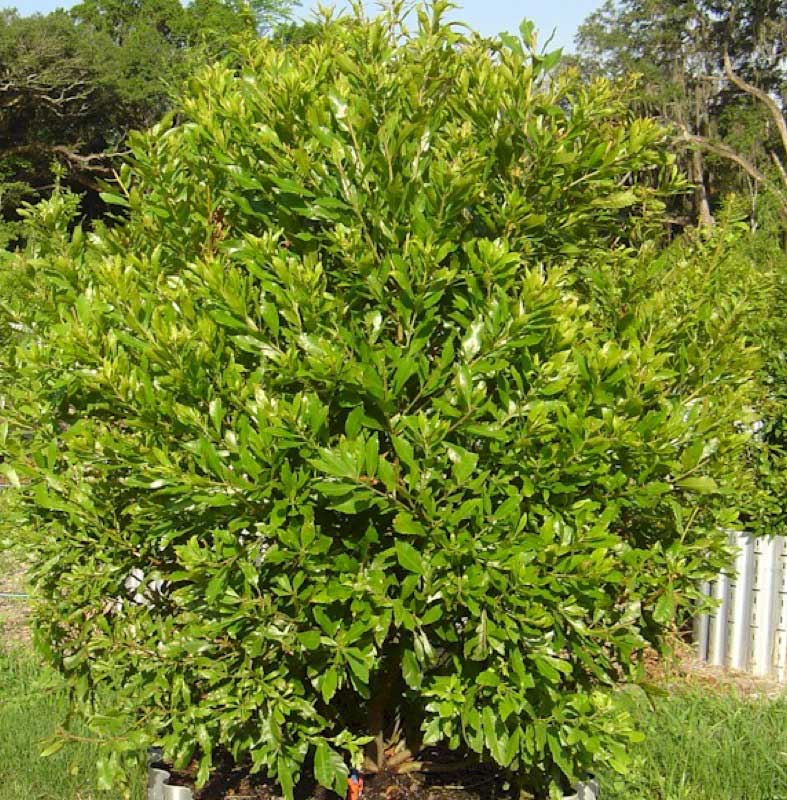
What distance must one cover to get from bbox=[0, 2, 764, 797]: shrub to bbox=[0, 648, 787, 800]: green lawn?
918mm

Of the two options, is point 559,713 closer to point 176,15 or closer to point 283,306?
point 283,306

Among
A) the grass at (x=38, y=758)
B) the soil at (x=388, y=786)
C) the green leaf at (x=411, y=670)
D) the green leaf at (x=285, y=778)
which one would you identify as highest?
the green leaf at (x=411, y=670)

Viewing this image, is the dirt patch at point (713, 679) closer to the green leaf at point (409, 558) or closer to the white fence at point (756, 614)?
the white fence at point (756, 614)

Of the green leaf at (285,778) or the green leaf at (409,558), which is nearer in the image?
the green leaf at (409,558)

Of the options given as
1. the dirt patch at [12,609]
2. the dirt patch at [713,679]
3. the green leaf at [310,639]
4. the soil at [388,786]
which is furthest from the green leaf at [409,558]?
the dirt patch at [713,679]

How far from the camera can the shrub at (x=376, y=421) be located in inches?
105

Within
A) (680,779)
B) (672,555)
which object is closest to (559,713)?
(672,555)

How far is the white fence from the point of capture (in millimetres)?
6777

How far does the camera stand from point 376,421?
2727mm

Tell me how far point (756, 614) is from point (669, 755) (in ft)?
8.69

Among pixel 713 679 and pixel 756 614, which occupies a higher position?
pixel 756 614

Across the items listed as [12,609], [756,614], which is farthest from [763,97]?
[12,609]

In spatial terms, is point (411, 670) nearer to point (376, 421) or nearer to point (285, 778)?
point (285, 778)

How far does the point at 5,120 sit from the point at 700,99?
90.3 feet
